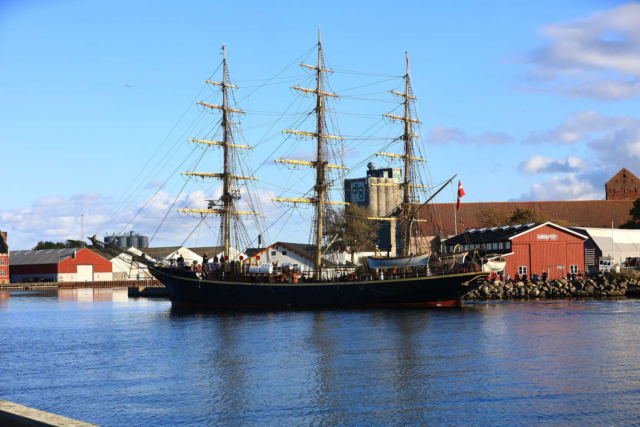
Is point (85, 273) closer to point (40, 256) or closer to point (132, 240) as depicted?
point (40, 256)

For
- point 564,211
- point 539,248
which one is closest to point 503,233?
point 539,248

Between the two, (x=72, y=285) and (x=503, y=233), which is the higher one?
(x=503, y=233)

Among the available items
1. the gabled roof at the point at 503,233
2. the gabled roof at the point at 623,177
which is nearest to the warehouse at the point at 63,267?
the gabled roof at the point at 503,233

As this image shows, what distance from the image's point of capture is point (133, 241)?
178 meters

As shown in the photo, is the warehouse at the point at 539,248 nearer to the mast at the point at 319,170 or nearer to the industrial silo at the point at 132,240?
the mast at the point at 319,170

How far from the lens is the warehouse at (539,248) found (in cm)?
7706

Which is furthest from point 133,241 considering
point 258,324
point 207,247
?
point 258,324

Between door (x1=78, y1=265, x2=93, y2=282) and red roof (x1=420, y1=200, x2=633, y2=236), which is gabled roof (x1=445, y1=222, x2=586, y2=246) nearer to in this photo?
red roof (x1=420, y1=200, x2=633, y2=236)

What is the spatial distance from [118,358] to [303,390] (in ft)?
42.3

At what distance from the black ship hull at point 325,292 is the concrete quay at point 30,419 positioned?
48.0 metres

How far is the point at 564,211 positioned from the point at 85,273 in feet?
301

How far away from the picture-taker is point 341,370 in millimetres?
30547

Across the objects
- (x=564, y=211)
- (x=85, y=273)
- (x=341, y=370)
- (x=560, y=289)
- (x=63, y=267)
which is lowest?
(x=341, y=370)

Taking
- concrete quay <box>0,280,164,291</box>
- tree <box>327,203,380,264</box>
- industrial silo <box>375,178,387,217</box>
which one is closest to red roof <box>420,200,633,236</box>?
Result: industrial silo <box>375,178,387,217</box>
